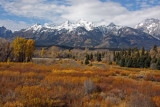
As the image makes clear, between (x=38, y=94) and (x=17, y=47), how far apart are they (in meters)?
34.2

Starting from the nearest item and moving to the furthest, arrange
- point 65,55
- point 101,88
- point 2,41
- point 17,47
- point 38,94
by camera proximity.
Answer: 1. point 38,94
2. point 101,88
3. point 2,41
4. point 17,47
5. point 65,55

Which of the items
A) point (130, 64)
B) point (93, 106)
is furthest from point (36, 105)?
point (130, 64)

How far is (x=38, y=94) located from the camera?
19.9ft

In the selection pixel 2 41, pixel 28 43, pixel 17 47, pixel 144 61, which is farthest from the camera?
pixel 144 61

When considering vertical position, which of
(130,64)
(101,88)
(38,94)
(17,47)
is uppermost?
(17,47)

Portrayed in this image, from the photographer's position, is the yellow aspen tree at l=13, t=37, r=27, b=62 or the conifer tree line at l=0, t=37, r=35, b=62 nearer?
the conifer tree line at l=0, t=37, r=35, b=62

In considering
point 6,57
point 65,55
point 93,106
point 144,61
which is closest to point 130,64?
point 144,61

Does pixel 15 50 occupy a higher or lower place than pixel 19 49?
lower

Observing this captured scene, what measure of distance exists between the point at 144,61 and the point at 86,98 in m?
54.5

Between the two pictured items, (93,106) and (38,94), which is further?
(38,94)

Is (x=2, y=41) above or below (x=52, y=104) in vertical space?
above

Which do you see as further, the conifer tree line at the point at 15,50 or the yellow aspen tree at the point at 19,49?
the yellow aspen tree at the point at 19,49

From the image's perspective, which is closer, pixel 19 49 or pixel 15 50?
pixel 15 50

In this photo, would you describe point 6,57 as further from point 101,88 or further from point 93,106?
point 93,106
